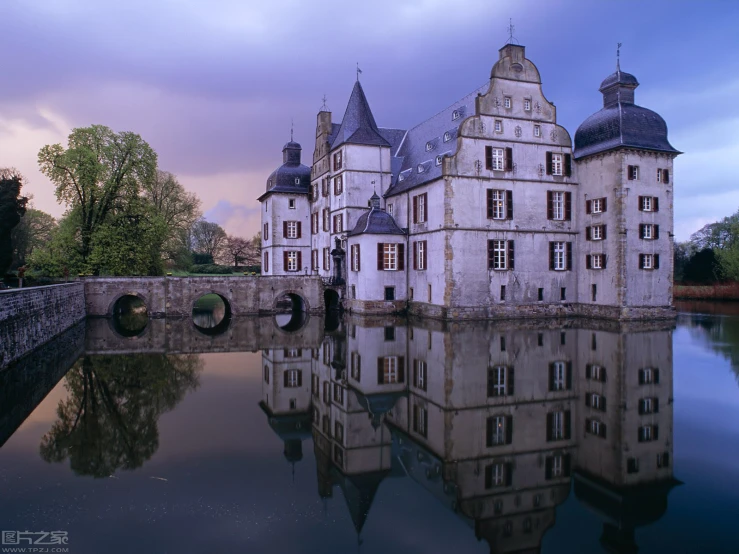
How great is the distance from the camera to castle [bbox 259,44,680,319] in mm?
28438

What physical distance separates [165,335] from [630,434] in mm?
20350

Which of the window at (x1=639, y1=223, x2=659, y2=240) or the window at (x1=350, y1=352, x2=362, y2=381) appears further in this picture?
the window at (x1=639, y1=223, x2=659, y2=240)

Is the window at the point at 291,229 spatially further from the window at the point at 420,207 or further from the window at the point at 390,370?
the window at the point at 390,370

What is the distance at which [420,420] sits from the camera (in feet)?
37.3

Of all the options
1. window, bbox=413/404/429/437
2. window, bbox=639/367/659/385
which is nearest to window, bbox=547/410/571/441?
window, bbox=413/404/429/437

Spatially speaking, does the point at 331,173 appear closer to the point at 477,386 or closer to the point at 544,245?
the point at 544,245

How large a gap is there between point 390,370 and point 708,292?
4377 centimetres

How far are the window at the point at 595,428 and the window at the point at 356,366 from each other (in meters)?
6.44

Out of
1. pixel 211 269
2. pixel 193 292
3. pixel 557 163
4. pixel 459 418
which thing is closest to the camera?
pixel 459 418

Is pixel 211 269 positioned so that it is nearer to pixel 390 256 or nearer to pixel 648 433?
pixel 390 256

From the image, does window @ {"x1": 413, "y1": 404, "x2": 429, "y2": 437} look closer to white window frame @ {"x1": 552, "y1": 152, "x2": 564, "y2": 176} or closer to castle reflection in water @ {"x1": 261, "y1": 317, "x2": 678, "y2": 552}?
castle reflection in water @ {"x1": 261, "y1": 317, "x2": 678, "y2": 552}

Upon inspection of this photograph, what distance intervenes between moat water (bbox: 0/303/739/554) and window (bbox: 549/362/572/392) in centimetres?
11

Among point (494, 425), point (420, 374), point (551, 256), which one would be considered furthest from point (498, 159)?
point (494, 425)

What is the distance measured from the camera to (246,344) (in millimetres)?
22625
